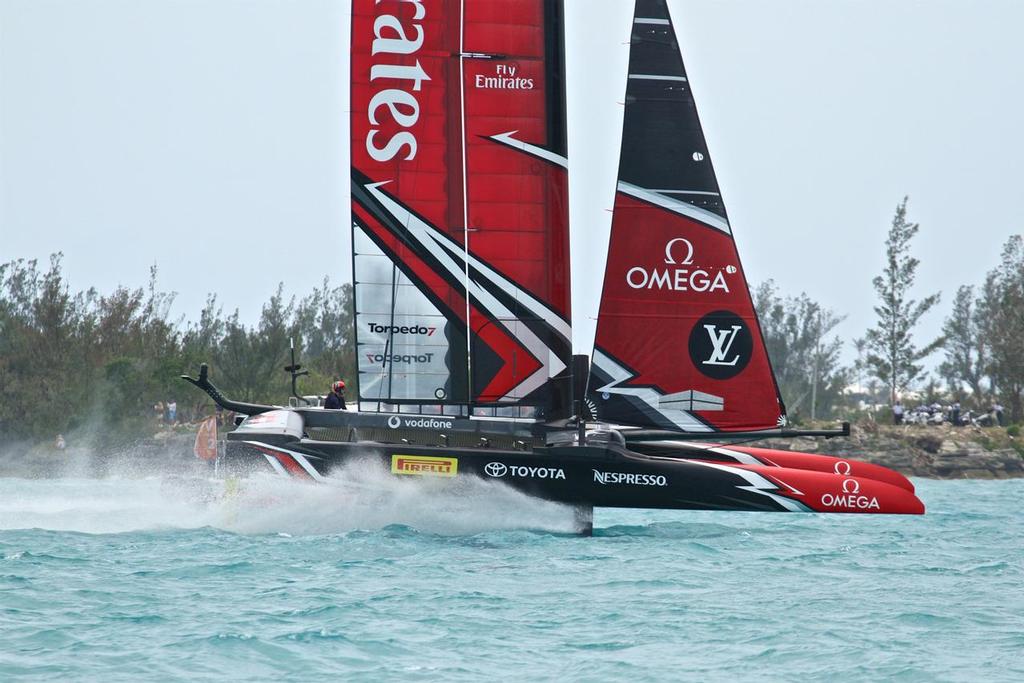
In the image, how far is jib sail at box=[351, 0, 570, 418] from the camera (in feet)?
56.4

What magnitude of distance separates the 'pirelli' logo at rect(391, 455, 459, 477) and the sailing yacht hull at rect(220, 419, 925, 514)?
0.04ft

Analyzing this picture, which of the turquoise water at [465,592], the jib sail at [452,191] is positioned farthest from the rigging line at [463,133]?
the turquoise water at [465,592]

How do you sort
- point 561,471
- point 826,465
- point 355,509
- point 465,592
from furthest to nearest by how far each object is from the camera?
point 826,465, point 561,471, point 355,509, point 465,592

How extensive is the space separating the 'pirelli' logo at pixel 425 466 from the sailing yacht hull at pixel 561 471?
0.04 ft

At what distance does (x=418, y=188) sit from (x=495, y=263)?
1.39m

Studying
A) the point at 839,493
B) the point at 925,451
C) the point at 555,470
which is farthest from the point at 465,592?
the point at 925,451

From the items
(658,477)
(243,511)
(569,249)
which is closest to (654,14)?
(569,249)

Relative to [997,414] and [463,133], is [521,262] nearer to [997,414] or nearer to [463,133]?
[463,133]

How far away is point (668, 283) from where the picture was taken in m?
17.4

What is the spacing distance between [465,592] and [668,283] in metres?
6.60

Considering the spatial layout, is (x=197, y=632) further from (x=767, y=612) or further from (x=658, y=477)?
(x=658, y=477)

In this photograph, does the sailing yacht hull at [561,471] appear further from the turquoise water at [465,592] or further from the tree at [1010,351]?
the tree at [1010,351]

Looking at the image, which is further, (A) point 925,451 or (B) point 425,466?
(A) point 925,451

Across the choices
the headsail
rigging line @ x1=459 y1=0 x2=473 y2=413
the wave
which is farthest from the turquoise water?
rigging line @ x1=459 y1=0 x2=473 y2=413
